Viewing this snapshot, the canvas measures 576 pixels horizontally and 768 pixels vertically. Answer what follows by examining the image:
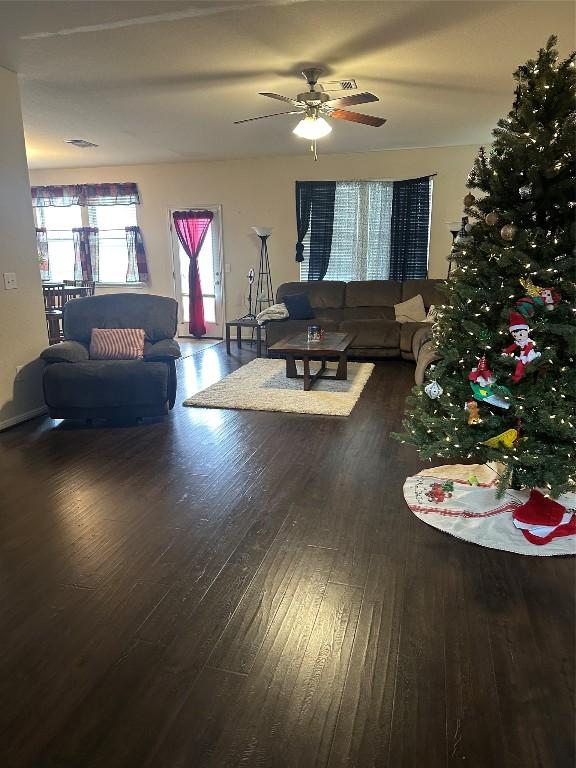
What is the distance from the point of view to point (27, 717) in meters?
1.50

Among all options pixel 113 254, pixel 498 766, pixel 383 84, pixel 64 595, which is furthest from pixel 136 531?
pixel 113 254

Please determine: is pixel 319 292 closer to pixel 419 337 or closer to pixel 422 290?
pixel 422 290

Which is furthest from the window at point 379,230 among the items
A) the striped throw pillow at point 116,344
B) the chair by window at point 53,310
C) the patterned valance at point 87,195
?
the striped throw pillow at point 116,344

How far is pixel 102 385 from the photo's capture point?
4035 millimetres

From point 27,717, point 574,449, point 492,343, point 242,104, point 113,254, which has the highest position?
point 242,104

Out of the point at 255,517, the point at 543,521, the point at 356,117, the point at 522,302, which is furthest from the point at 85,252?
the point at 543,521

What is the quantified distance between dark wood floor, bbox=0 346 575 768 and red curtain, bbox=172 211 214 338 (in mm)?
5175

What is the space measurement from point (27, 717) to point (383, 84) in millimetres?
4567

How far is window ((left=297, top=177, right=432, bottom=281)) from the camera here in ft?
23.4

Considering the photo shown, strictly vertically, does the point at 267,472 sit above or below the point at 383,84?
below

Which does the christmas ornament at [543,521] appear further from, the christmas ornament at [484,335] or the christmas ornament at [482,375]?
the christmas ornament at [484,335]

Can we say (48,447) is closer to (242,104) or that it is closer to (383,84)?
(242,104)

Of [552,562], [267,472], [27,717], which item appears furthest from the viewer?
[267,472]

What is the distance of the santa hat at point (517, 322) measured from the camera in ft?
7.22
